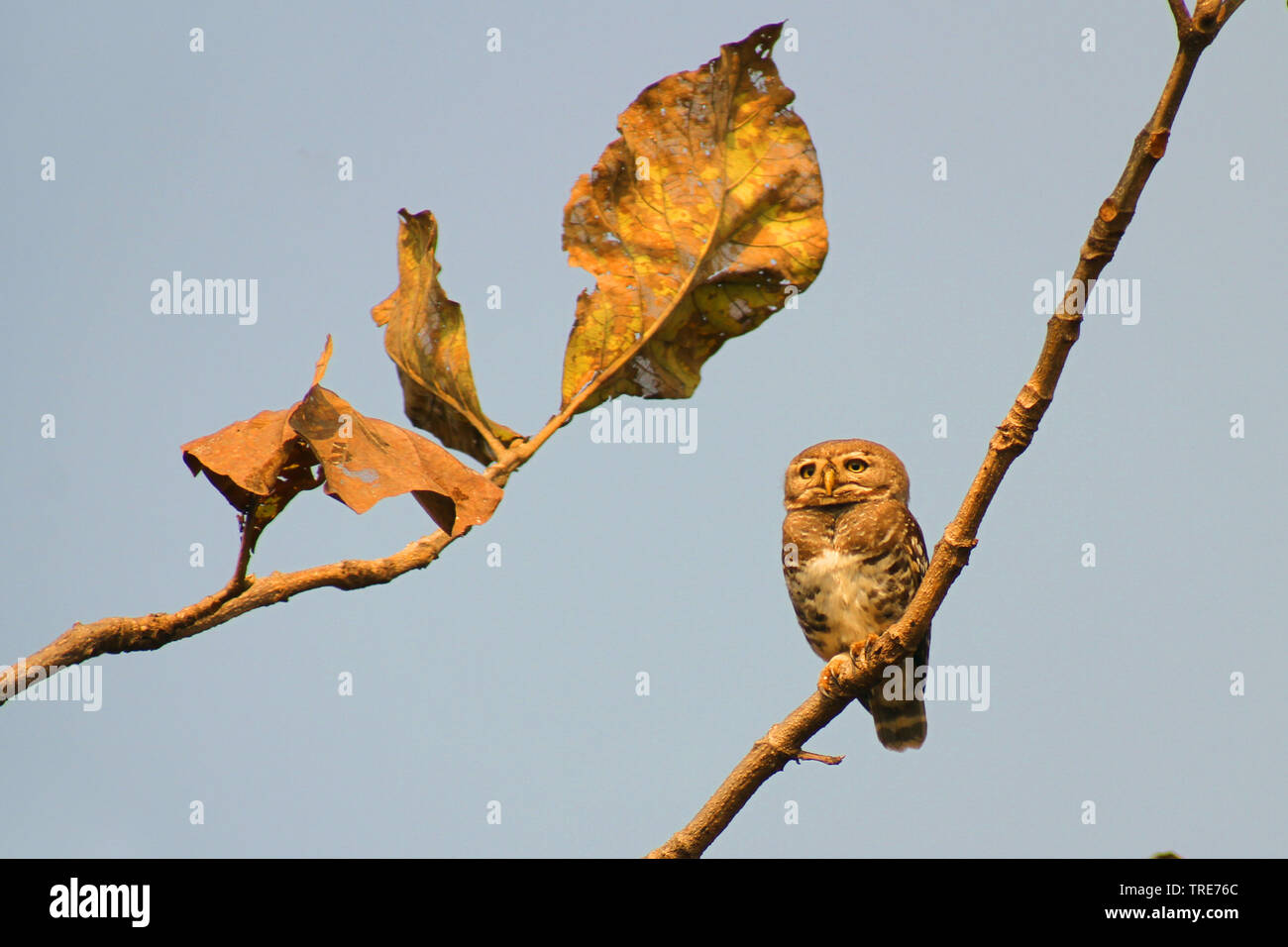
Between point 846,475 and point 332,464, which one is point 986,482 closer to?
point 332,464

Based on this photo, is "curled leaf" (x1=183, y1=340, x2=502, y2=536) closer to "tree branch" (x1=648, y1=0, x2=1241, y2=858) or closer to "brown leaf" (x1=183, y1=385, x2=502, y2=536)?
"brown leaf" (x1=183, y1=385, x2=502, y2=536)

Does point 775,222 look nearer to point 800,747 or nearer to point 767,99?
point 767,99

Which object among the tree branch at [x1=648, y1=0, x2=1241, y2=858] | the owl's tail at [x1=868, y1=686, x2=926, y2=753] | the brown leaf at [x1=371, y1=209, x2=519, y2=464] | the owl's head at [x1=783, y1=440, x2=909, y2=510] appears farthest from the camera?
the owl's head at [x1=783, y1=440, x2=909, y2=510]

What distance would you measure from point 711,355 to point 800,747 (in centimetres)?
110

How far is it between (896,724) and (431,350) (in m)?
3.75

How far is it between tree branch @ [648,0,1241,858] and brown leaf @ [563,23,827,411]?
88 cm

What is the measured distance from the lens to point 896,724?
20.8 ft

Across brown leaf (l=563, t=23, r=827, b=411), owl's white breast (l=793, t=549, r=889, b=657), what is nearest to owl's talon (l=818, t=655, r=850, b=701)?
brown leaf (l=563, t=23, r=827, b=411)

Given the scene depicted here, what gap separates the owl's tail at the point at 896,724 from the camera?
630 cm

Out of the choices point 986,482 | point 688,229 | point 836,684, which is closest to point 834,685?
point 836,684

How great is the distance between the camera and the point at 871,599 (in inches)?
247

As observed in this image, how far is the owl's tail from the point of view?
6301mm

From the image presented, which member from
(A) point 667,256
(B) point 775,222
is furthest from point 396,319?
(B) point 775,222

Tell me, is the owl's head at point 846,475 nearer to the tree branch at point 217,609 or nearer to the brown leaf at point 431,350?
the brown leaf at point 431,350
